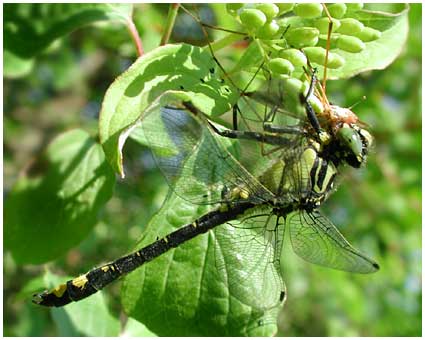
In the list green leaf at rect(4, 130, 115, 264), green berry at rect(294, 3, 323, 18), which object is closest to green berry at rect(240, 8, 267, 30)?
green berry at rect(294, 3, 323, 18)

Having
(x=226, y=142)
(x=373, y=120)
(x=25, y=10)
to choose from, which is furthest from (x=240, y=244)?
(x=373, y=120)

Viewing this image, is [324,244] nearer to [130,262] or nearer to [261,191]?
[261,191]

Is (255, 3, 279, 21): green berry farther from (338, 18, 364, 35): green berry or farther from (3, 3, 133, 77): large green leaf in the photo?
(3, 3, 133, 77): large green leaf

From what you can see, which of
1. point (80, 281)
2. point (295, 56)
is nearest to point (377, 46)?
point (295, 56)

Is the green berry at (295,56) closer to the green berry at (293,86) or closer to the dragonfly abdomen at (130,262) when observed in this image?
the green berry at (293,86)

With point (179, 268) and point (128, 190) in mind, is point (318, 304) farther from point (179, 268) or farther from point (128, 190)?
point (179, 268)
